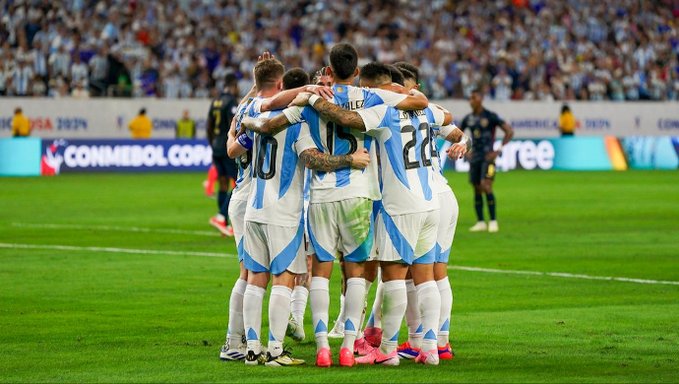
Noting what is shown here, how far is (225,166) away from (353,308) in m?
11.4

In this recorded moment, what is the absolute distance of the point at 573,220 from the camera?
23797 millimetres

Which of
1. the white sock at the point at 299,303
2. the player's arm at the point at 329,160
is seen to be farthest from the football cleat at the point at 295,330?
the player's arm at the point at 329,160

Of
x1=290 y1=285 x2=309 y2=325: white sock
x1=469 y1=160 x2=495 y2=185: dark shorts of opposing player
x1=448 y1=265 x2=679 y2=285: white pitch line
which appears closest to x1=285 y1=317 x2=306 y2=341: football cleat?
x1=290 y1=285 x2=309 y2=325: white sock

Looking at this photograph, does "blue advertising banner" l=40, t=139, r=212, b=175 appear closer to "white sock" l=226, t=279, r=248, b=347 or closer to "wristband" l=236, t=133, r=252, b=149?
"white sock" l=226, t=279, r=248, b=347

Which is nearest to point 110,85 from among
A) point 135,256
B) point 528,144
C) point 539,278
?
point 528,144

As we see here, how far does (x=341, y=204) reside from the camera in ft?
30.9

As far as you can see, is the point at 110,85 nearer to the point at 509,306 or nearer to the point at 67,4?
the point at 67,4

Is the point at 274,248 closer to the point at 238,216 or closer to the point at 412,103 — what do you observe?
the point at 238,216

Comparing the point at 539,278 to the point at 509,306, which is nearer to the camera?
the point at 509,306

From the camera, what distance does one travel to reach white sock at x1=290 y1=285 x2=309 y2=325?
1066cm

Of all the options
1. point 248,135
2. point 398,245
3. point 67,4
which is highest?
point 67,4

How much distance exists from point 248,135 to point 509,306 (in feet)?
14.5

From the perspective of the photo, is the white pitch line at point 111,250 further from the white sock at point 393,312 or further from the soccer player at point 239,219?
Answer: the white sock at point 393,312

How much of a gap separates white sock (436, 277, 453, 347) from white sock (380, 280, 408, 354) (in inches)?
20.6
